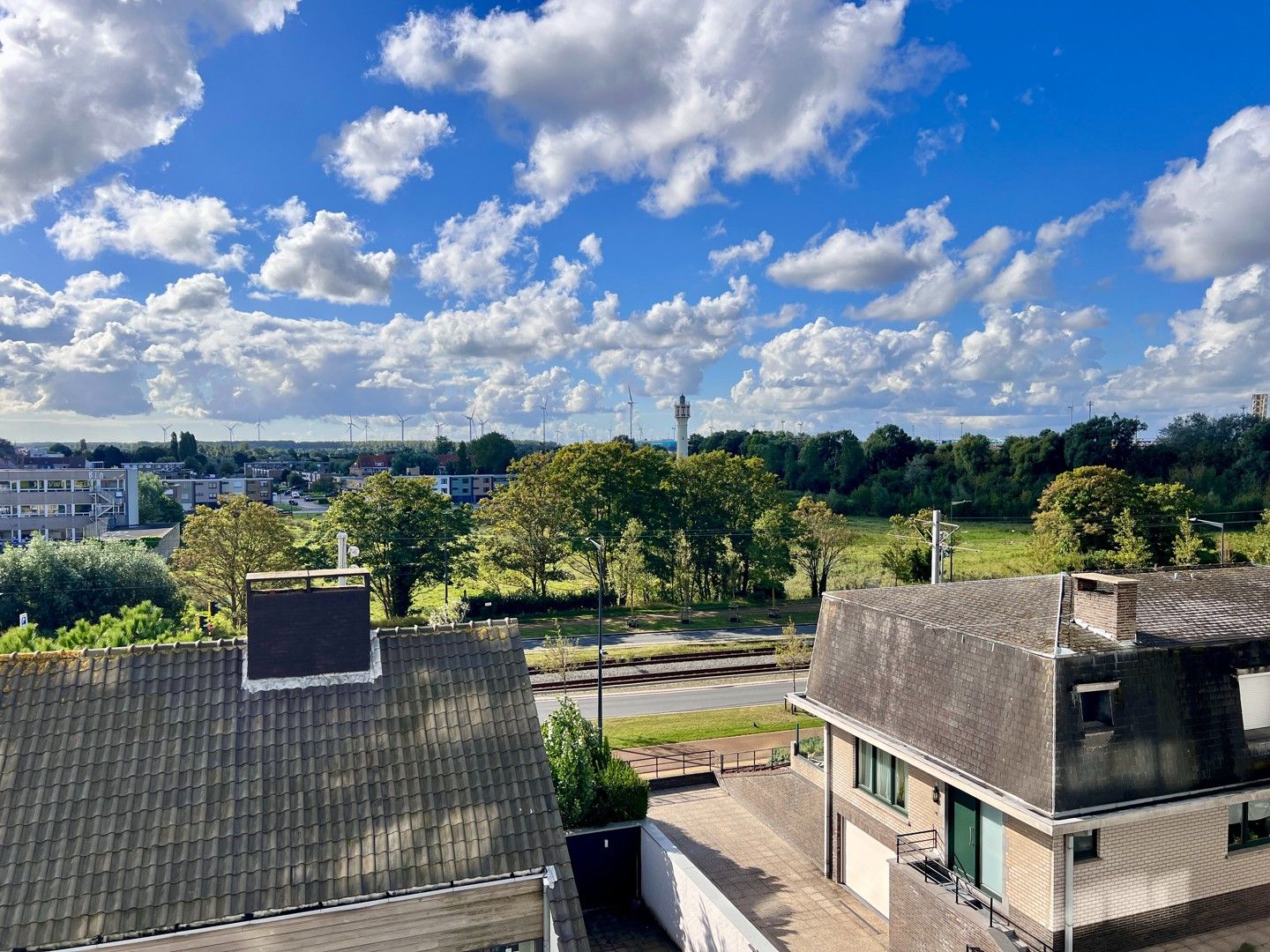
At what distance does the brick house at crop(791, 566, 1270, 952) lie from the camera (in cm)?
1318

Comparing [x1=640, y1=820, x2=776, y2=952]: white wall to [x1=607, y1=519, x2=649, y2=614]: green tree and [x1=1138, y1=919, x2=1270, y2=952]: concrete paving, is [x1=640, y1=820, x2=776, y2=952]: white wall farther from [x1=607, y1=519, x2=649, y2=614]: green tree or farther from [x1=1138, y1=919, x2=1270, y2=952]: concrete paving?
[x1=607, y1=519, x2=649, y2=614]: green tree

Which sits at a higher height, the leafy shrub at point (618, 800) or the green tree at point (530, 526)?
the green tree at point (530, 526)

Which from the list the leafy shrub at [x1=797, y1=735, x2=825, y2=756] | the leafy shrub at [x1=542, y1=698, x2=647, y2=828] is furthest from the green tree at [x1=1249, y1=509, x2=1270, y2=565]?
the leafy shrub at [x1=542, y1=698, x2=647, y2=828]

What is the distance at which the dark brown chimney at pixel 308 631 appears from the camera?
1198cm

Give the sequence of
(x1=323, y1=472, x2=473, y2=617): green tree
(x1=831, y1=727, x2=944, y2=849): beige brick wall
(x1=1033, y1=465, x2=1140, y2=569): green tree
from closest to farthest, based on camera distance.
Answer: (x1=831, y1=727, x2=944, y2=849): beige brick wall, (x1=323, y1=472, x2=473, y2=617): green tree, (x1=1033, y1=465, x2=1140, y2=569): green tree

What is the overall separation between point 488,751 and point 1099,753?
1009 cm

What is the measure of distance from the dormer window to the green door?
2578 millimetres

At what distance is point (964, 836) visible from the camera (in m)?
15.0

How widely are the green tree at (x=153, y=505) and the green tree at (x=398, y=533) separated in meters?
66.6

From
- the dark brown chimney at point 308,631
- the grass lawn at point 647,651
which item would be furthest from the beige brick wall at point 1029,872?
the grass lawn at point 647,651

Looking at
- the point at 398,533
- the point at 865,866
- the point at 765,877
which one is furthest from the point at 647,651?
the point at 865,866

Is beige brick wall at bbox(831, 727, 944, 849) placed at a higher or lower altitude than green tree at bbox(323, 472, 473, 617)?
lower

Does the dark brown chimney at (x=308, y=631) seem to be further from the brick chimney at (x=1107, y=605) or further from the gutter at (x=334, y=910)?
the brick chimney at (x=1107, y=605)

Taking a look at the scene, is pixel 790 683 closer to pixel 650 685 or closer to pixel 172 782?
pixel 650 685
